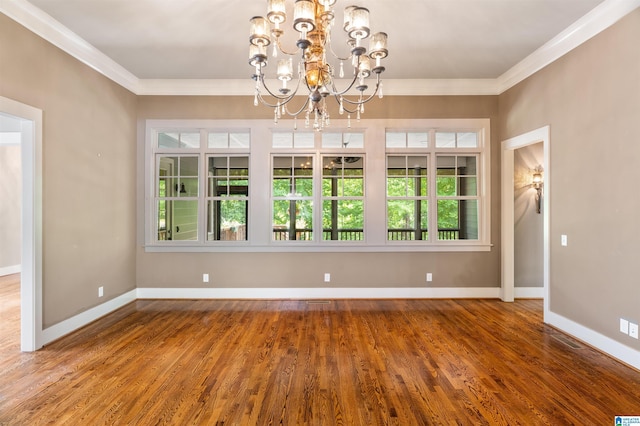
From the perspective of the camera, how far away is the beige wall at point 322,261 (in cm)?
487

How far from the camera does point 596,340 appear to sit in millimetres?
3154

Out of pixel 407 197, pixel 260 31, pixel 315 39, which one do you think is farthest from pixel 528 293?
pixel 260 31

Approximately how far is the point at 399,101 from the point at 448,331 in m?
3.24

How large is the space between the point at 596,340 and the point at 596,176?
1584mm

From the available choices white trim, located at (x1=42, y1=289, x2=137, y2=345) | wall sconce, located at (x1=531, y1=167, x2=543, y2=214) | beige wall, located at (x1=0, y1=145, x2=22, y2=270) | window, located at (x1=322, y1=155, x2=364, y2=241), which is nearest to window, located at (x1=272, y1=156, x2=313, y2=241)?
window, located at (x1=322, y1=155, x2=364, y2=241)

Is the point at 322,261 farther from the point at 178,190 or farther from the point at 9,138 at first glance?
the point at 9,138

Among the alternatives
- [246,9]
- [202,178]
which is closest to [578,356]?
[246,9]

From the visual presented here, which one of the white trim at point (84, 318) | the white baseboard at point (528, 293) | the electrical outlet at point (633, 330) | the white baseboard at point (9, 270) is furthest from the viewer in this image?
the white baseboard at point (9, 270)

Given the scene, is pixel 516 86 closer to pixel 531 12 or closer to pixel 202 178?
pixel 531 12

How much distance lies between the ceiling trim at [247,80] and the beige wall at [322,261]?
123mm

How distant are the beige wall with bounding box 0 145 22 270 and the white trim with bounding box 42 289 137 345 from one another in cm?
404

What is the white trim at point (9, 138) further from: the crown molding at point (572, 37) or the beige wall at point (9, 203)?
the crown molding at point (572, 37)

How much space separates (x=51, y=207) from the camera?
3.34 meters

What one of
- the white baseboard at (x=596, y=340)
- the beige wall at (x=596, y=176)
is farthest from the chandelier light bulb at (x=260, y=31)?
the white baseboard at (x=596, y=340)
